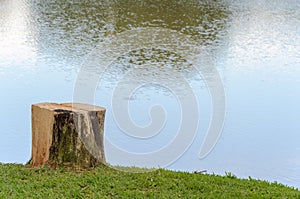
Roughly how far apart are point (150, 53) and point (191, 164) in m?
3.66

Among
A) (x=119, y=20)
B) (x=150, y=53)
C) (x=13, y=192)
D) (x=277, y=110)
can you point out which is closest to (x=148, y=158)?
(x=13, y=192)

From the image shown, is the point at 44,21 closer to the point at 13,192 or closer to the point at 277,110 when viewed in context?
the point at 277,110

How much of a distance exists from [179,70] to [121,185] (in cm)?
435

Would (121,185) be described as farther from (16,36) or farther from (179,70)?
(16,36)

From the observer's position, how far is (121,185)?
3059 mm

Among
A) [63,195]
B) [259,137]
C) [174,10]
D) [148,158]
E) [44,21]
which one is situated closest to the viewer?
[63,195]

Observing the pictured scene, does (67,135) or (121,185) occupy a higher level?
(67,135)

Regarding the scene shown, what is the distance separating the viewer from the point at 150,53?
317 inches

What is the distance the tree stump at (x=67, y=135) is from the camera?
3.24m

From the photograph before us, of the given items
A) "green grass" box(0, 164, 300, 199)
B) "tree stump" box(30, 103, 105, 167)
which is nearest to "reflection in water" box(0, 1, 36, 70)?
"tree stump" box(30, 103, 105, 167)

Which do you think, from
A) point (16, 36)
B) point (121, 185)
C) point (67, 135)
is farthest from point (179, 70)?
point (121, 185)

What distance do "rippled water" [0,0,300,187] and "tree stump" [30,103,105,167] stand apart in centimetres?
79

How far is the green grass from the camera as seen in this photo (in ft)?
9.63

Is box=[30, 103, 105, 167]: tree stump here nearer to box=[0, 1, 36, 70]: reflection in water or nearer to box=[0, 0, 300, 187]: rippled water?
box=[0, 0, 300, 187]: rippled water
